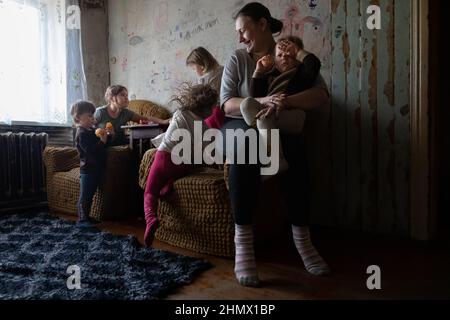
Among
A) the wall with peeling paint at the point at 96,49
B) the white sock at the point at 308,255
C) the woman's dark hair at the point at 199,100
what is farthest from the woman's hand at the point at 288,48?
the wall with peeling paint at the point at 96,49

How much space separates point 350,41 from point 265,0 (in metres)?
0.62

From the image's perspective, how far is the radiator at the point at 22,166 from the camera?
2.31 meters

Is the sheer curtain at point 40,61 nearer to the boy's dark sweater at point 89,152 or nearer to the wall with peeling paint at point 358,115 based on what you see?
the boy's dark sweater at point 89,152

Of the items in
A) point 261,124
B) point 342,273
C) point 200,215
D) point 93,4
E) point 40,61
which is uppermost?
point 93,4

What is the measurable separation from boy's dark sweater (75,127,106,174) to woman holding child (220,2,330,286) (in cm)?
94

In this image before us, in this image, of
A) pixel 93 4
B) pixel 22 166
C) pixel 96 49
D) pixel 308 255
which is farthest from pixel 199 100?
pixel 93 4

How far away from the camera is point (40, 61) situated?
2619 millimetres

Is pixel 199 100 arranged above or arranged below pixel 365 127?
above

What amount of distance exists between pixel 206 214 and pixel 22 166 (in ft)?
5.35

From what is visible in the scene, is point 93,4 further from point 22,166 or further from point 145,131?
point 145,131

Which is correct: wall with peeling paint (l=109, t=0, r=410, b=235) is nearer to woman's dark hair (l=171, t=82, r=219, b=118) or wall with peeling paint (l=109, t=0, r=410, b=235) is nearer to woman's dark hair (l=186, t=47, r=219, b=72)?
woman's dark hair (l=186, t=47, r=219, b=72)

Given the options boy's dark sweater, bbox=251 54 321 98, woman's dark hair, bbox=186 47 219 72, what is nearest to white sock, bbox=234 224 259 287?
boy's dark sweater, bbox=251 54 321 98

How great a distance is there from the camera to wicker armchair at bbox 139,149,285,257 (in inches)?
54.5
